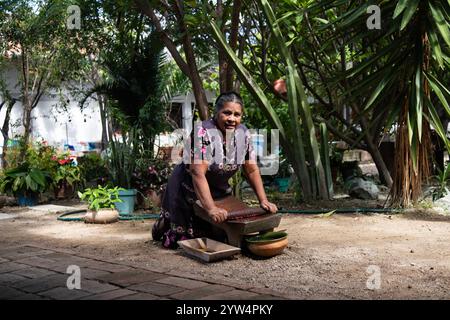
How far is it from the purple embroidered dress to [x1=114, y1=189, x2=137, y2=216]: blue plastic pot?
231 centimetres

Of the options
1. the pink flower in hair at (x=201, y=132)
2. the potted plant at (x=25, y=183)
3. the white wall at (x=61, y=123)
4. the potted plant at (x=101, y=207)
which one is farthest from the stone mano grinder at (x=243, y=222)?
the white wall at (x=61, y=123)

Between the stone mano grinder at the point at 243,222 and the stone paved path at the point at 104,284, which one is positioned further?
the stone mano grinder at the point at 243,222

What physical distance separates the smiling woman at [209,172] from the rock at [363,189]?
3557mm

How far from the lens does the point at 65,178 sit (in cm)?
→ 877

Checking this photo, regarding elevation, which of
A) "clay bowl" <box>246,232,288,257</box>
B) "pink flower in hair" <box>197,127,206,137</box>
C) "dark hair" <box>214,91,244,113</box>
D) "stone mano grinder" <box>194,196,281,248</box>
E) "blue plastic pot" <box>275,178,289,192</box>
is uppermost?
"dark hair" <box>214,91,244,113</box>

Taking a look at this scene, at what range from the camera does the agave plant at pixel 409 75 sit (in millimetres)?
5523

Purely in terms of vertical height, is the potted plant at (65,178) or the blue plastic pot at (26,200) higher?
the potted plant at (65,178)

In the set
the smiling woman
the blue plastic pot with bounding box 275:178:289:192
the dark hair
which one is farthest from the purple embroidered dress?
the blue plastic pot with bounding box 275:178:289:192

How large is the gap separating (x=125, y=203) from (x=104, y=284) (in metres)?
3.70

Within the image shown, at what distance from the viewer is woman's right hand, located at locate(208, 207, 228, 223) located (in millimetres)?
4062

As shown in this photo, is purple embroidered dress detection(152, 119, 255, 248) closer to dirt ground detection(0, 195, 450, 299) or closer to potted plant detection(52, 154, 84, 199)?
dirt ground detection(0, 195, 450, 299)

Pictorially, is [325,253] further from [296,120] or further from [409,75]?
[296,120]

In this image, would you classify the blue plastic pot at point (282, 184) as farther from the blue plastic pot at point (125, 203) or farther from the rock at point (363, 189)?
the blue plastic pot at point (125, 203)
